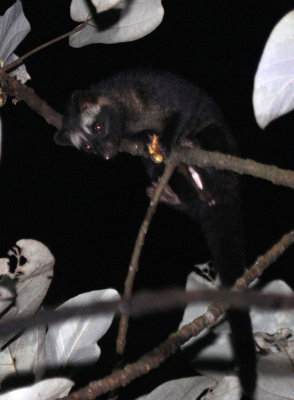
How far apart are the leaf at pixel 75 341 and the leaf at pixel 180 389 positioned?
8.9 inches

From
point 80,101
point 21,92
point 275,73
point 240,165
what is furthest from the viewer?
point 80,101

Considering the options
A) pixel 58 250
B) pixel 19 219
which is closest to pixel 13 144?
pixel 19 219

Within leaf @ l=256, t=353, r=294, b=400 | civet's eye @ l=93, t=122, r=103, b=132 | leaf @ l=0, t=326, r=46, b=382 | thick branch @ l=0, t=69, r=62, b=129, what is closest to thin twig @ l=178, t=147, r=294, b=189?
leaf @ l=256, t=353, r=294, b=400

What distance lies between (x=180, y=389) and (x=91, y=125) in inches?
89.3

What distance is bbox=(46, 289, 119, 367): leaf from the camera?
180 cm

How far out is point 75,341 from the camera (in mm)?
1812

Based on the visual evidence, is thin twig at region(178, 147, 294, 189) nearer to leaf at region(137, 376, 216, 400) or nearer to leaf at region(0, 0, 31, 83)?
leaf at region(137, 376, 216, 400)

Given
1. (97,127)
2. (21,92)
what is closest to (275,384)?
(21,92)

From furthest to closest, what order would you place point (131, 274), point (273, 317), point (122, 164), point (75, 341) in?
point (122, 164) → point (273, 317) → point (75, 341) → point (131, 274)

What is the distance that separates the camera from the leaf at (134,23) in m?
2.22

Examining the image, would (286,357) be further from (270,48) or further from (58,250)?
(58,250)

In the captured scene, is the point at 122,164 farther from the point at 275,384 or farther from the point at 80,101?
the point at 275,384

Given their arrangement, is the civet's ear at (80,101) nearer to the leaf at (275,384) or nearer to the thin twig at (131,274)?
the thin twig at (131,274)

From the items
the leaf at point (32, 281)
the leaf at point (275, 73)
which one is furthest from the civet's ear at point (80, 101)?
the leaf at point (275, 73)
